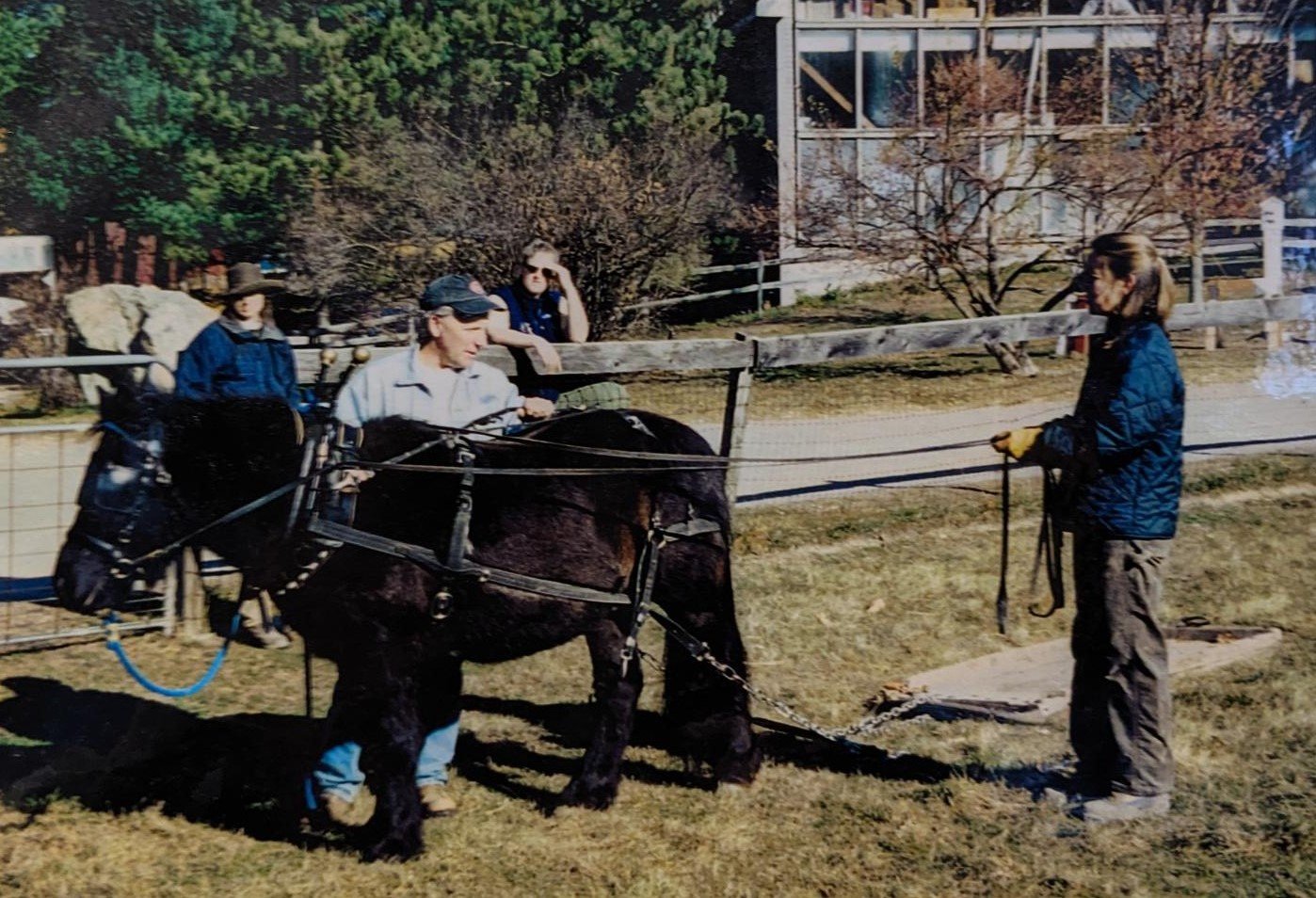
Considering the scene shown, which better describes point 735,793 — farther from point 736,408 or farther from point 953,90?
point 953,90

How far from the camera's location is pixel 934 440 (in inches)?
389

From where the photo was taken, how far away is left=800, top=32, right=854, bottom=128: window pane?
13.6 m

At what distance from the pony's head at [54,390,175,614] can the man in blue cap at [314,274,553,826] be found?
650 mm

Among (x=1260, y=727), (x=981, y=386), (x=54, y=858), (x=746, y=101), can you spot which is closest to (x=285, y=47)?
(x=746, y=101)

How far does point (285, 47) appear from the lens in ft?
37.9

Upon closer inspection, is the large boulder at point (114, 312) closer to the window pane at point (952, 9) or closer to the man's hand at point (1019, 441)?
the window pane at point (952, 9)

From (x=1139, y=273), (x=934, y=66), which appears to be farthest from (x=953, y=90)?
(x=1139, y=273)

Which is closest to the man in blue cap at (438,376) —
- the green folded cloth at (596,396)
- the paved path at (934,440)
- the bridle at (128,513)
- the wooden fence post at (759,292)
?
the bridle at (128,513)

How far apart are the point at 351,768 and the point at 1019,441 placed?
266 cm

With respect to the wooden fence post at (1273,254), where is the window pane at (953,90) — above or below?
above

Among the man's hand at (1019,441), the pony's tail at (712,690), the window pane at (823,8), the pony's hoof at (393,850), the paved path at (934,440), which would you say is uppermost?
the window pane at (823,8)

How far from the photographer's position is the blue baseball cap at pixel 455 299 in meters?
4.32

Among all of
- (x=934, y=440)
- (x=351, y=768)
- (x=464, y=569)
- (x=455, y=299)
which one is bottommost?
(x=351, y=768)

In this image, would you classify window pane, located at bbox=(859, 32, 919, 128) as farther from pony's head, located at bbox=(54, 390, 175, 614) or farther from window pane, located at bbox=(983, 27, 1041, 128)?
pony's head, located at bbox=(54, 390, 175, 614)
